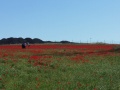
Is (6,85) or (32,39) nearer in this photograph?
(6,85)

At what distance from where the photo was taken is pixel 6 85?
16.9 m

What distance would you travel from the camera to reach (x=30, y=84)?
17.3 meters

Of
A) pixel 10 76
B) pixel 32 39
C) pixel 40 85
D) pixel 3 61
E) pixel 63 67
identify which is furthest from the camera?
pixel 32 39

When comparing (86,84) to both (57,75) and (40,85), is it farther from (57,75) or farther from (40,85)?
(57,75)

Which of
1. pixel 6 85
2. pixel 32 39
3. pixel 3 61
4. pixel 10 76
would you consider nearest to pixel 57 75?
pixel 10 76

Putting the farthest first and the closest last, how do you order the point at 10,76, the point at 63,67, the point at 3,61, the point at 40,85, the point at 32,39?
the point at 32,39
the point at 3,61
the point at 63,67
the point at 10,76
the point at 40,85

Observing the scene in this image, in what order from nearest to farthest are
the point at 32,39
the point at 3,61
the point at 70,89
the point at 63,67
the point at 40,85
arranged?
the point at 70,89, the point at 40,85, the point at 63,67, the point at 3,61, the point at 32,39

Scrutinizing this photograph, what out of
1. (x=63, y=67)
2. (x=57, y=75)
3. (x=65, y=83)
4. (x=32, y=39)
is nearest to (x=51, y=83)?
(x=65, y=83)

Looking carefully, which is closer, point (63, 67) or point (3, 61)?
point (63, 67)

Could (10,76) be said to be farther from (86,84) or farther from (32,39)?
(32,39)

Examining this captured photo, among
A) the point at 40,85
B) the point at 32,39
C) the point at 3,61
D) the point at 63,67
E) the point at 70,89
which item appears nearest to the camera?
the point at 70,89

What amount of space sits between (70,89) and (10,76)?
16.3 feet

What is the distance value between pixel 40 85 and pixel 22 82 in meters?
1.28

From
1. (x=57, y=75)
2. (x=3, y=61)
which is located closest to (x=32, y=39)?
(x=3, y=61)
